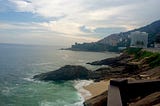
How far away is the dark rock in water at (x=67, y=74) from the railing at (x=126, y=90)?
47245mm

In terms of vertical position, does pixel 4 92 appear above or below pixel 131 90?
below

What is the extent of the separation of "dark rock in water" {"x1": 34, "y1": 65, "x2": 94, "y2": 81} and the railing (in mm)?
47245

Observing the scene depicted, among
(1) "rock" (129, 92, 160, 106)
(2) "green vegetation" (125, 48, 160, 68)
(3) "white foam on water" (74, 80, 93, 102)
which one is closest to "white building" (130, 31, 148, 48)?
(2) "green vegetation" (125, 48, 160, 68)

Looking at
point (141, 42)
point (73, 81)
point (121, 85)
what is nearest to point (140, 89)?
point (121, 85)

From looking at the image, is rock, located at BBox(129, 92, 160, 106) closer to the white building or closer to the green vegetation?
the green vegetation

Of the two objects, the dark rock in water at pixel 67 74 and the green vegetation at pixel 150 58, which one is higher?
the green vegetation at pixel 150 58

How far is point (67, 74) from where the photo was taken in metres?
64.8

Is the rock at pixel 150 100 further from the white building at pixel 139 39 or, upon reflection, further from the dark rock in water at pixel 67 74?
the white building at pixel 139 39

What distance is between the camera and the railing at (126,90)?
11.0 m

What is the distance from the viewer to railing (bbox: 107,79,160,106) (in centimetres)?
1101

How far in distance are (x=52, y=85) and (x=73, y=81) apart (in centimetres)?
692

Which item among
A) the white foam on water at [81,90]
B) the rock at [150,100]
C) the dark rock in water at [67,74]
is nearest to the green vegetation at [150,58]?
the dark rock in water at [67,74]

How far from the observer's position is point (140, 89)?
16.1 m

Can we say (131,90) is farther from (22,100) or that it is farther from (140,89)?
(22,100)
